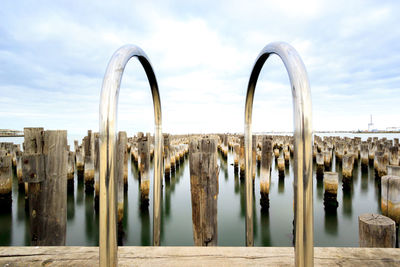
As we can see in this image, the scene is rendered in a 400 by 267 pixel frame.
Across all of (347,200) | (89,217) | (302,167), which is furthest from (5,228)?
(347,200)

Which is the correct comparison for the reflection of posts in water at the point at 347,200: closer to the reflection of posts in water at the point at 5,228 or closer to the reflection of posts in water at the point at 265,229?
the reflection of posts in water at the point at 265,229

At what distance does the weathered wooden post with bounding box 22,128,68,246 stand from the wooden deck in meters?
0.51

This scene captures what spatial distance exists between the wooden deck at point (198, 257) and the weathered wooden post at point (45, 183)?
0.51 meters

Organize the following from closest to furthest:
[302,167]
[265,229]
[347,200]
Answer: [302,167] → [265,229] → [347,200]

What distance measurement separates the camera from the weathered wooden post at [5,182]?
7.45 m

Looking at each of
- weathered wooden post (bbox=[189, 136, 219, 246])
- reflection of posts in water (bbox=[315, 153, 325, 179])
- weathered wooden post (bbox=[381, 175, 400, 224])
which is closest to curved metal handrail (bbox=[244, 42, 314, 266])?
weathered wooden post (bbox=[189, 136, 219, 246])

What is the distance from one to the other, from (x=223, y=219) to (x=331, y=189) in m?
3.68

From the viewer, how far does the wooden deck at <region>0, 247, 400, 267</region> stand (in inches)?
58.2

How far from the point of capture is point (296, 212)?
95 centimetres

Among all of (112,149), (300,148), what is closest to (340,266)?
(300,148)

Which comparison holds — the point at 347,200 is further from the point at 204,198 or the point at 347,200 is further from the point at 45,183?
the point at 45,183

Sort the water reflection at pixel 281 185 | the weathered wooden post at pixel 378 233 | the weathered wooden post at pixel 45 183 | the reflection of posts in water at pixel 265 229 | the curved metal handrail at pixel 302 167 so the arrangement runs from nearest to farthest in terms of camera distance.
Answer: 1. the curved metal handrail at pixel 302 167
2. the weathered wooden post at pixel 378 233
3. the weathered wooden post at pixel 45 183
4. the reflection of posts in water at pixel 265 229
5. the water reflection at pixel 281 185

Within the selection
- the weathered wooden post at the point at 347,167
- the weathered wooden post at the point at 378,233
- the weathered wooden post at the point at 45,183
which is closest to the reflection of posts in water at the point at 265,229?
the weathered wooden post at the point at 378,233

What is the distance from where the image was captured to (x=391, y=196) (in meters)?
5.00
